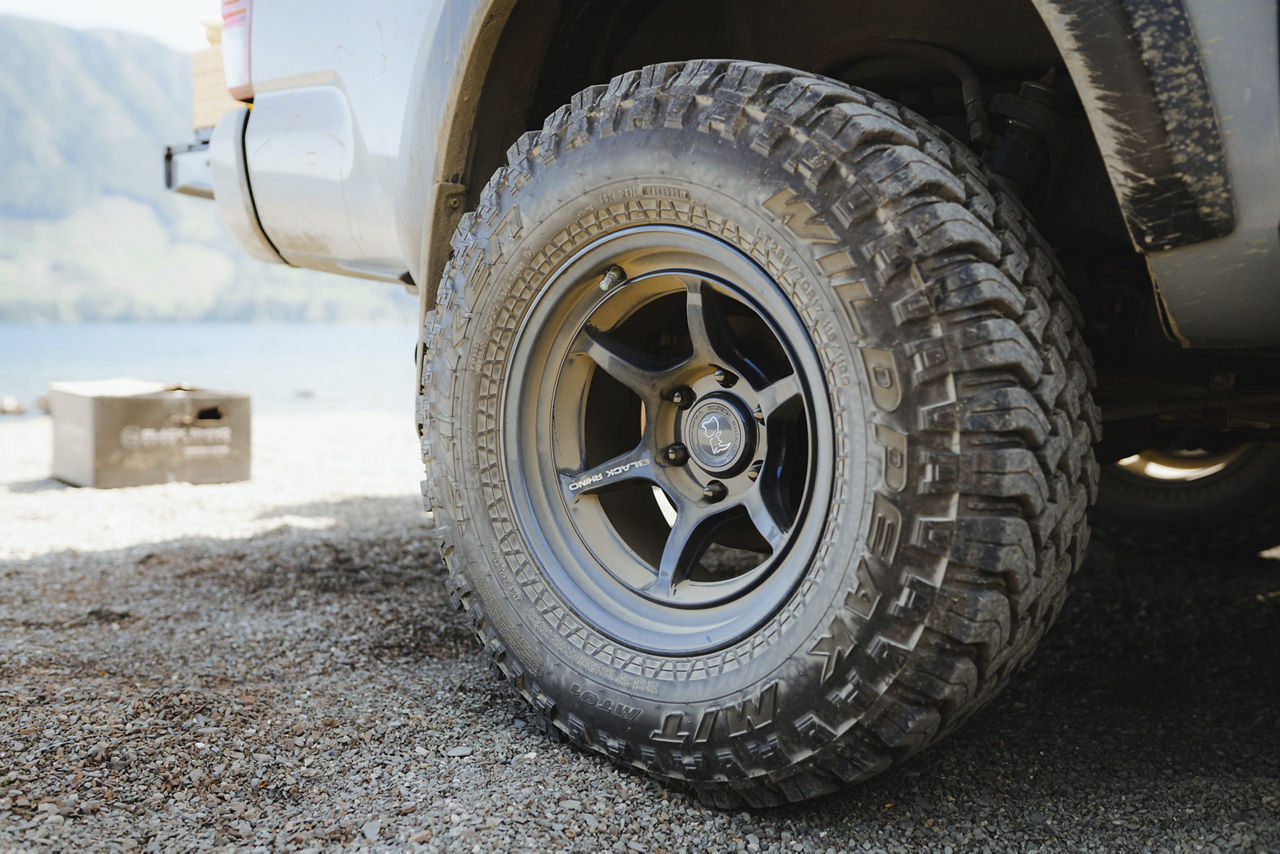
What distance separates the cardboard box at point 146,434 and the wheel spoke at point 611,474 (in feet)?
12.3

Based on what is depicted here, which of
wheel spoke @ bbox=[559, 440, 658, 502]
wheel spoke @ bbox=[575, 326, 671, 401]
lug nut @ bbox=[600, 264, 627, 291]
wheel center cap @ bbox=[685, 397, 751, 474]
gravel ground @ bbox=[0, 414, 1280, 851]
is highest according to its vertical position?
lug nut @ bbox=[600, 264, 627, 291]

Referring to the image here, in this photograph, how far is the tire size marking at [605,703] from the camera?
160cm

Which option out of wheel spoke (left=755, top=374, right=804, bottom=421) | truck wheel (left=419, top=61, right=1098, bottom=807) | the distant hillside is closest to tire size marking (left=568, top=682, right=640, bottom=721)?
truck wheel (left=419, top=61, right=1098, bottom=807)

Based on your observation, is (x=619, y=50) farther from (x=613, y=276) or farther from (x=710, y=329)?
(x=710, y=329)

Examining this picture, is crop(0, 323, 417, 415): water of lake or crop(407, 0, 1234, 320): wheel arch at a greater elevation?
crop(407, 0, 1234, 320): wheel arch

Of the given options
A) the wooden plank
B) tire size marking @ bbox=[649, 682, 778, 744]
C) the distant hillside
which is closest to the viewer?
tire size marking @ bbox=[649, 682, 778, 744]

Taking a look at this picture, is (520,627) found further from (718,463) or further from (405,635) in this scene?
(405,635)

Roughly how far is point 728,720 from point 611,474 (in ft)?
1.83

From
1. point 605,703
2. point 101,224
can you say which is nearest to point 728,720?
point 605,703

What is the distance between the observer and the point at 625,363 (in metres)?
1.81

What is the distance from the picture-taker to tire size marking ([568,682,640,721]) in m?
1.60

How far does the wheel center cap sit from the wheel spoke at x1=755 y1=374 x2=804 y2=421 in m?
0.07

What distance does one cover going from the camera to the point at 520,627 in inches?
70.7

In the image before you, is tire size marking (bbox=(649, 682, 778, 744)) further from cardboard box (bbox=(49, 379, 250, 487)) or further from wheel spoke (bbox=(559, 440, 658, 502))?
cardboard box (bbox=(49, 379, 250, 487))
